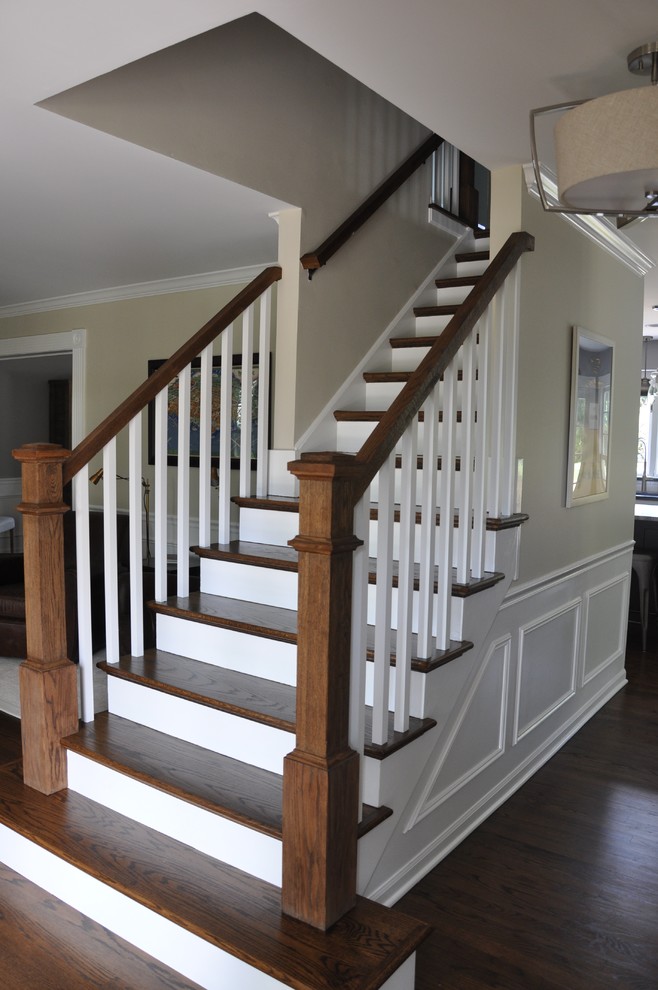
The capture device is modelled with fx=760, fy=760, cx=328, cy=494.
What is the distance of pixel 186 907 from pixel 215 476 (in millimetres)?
3192

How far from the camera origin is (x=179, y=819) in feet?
7.30

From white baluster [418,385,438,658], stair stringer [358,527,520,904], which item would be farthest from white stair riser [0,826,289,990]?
white baluster [418,385,438,658]

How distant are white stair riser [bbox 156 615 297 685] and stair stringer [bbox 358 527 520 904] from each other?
49 centimetres

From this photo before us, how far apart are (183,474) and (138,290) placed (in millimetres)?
2716

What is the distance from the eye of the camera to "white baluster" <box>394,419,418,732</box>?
7.27 ft

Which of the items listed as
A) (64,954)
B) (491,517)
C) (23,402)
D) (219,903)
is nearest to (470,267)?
(491,517)

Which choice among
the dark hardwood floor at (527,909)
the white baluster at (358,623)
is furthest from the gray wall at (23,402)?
the white baluster at (358,623)

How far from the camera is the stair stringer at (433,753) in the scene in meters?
2.19

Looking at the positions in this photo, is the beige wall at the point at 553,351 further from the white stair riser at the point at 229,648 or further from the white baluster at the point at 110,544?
the white baluster at the point at 110,544

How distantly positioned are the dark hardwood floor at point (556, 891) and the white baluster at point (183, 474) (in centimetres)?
144

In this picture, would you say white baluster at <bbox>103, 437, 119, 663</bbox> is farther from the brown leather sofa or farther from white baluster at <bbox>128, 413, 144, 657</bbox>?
the brown leather sofa

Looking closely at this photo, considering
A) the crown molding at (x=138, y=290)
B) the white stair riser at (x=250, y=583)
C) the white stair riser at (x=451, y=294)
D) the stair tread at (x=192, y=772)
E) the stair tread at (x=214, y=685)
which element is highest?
the crown molding at (x=138, y=290)

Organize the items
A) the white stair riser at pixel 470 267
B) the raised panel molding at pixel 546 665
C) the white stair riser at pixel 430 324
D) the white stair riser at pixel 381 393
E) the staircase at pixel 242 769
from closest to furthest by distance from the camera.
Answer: the staircase at pixel 242 769, the raised panel molding at pixel 546 665, the white stair riser at pixel 381 393, the white stair riser at pixel 430 324, the white stair riser at pixel 470 267

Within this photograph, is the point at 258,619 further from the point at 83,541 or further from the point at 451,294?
the point at 451,294
